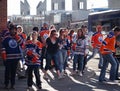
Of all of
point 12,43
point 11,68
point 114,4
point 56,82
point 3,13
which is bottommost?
point 56,82

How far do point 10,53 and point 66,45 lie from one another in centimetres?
347

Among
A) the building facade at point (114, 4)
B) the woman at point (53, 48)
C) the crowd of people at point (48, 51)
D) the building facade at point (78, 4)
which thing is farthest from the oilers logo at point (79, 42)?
the building facade at point (78, 4)

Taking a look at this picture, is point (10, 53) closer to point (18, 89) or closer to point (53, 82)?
point (18, 89)

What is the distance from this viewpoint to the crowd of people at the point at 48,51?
37.1ft

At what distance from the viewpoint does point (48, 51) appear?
13.3 meters

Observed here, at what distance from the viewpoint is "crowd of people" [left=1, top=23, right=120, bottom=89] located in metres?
11.3

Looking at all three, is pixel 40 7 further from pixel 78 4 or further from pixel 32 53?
pixel 32 53

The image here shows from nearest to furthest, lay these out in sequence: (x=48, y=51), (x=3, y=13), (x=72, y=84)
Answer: (x=72, y=84)
(x=48, y=51)
(x=3, y=13)

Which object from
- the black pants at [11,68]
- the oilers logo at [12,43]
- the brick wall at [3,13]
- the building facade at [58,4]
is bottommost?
the black pants at [11,68]

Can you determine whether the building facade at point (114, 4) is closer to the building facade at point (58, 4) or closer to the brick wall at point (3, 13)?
A: the building facade at point (58, 4)

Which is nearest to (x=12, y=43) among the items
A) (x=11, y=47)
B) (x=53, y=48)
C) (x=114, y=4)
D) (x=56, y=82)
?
(x=11, y=47)

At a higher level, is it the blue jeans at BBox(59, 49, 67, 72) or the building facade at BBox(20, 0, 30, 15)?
the building facade at BBox(20, 0, 30, 15)

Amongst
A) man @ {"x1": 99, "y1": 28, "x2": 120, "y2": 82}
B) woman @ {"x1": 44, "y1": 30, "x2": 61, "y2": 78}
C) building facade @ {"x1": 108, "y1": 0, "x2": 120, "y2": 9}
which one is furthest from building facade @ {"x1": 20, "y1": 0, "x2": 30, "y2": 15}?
man @ {"x1": 99, "y1": 28, "x2": 120, "y2": 82}

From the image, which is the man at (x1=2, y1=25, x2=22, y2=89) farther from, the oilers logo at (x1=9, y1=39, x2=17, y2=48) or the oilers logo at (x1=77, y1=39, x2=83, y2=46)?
the oilers logo at (x1=77, y1=39, x2=83, y2=46)
